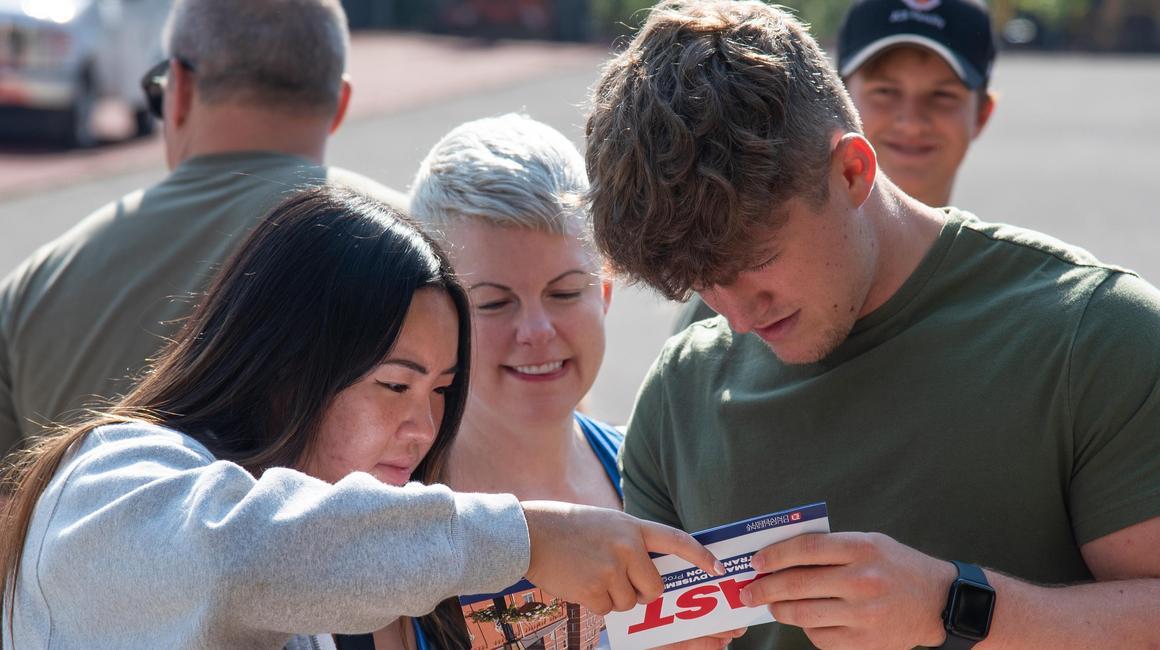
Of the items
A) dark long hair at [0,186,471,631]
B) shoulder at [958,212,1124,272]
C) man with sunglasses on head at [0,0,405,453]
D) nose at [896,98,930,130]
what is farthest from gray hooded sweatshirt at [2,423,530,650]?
nose at [896,98,930,130]

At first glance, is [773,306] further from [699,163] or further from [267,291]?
[267,291]

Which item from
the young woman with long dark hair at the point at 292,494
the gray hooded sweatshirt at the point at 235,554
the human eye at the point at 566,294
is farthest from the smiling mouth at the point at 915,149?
the gray hooded sweatshirt at the point at 235,554

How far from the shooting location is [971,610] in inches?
73.4

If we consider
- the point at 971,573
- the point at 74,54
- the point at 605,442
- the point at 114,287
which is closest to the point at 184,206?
the point at 114,287

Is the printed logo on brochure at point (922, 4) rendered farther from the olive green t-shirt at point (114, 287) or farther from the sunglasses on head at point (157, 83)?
the sunglasses on head at point (157, 83)

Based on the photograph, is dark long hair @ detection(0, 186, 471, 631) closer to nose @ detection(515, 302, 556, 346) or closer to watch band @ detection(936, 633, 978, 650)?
nose @ detection(515, 302, 556, 346)

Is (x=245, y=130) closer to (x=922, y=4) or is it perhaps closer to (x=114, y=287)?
(x=114, y=287)

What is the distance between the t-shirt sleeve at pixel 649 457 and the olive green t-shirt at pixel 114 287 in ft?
3.66

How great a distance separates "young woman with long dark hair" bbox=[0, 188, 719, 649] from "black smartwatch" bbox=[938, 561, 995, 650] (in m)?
0.34

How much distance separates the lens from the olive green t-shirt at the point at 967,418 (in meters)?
1.94

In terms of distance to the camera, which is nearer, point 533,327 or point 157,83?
point 533,327

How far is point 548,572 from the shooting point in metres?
1.80

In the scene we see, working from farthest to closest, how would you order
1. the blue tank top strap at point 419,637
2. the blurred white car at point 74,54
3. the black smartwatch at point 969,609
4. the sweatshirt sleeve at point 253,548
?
the blurred white car at point 74,54 → the blue tank top strap at point 419,637 → the black smartwatch at point 969,609 → the sweatshirt sleeve at point 253,548

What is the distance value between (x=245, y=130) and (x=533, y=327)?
1.19m
